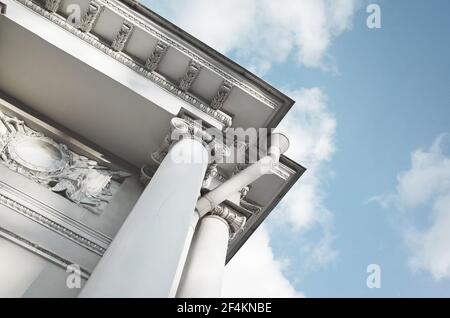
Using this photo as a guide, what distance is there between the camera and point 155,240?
6.53 metres

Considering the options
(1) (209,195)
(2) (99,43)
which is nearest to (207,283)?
(1) (209,195)

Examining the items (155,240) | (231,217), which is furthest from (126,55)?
(155,240)

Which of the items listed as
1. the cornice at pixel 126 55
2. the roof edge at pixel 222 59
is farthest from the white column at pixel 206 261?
the roof edge at pixel 222 59

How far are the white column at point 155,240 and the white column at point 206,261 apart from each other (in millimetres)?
375

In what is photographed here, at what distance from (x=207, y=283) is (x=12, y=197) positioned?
357 cm

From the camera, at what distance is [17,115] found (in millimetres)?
10406

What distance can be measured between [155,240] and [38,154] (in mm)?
4389

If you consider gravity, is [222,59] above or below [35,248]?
above

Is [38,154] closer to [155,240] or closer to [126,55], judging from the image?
[126,55]

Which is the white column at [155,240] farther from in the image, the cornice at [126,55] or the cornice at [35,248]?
the cornice at [126,55]

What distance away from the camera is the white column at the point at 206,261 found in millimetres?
8094

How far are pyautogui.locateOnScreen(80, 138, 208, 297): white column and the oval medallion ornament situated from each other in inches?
100

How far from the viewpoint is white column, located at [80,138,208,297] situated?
5.75 m
